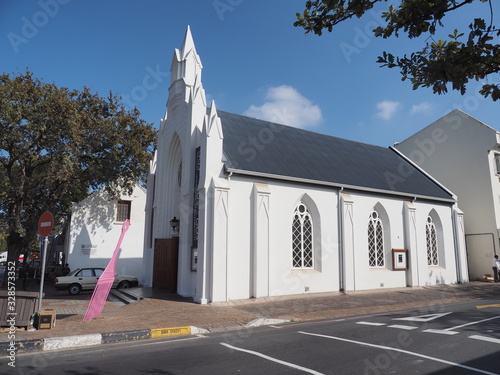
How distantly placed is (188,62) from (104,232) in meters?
14.4

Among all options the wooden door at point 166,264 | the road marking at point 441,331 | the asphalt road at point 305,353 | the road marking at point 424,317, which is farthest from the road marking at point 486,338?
the wooden door at point 166,264

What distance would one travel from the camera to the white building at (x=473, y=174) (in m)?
23.5

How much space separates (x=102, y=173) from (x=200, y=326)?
16197mm

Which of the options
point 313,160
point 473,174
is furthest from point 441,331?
point 473,174

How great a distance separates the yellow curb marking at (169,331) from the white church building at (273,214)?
406cm

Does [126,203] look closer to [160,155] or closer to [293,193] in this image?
[160,155]

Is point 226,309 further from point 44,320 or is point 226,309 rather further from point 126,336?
point 44,320

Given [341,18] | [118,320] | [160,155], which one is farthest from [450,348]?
[160,155]

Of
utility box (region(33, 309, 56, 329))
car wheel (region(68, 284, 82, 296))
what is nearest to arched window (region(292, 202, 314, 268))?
utility box (region(33, 309, 56, 329))

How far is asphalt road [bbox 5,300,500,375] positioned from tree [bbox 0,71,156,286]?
1512 cm

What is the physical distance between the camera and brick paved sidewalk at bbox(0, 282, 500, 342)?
9.61 meters

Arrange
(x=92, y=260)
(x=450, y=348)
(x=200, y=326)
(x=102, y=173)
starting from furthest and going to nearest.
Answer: (x=92, y=260) < (x=102, y=173) < (x=200, y=326) < (x=450, y=348)

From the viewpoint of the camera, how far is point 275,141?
744 inches

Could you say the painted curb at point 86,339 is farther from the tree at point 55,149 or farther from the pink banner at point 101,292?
the tree at point 55,149
